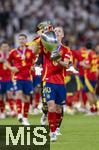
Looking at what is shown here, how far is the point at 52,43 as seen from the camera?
45.4 feet

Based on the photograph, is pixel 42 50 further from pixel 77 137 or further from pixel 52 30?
pixel 77 137

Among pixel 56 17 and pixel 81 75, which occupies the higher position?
pixel 56 17

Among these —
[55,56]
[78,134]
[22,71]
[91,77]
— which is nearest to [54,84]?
[55,56]

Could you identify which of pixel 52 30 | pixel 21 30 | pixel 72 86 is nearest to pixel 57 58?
pixel 52 30

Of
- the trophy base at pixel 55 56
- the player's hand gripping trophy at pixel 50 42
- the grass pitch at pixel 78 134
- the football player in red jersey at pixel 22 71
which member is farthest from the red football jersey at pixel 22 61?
the trophy base at pixel 55 56

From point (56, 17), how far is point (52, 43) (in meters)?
19.4

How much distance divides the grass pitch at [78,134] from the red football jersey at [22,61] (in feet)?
4.37

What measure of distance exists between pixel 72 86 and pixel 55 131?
10.5 meters

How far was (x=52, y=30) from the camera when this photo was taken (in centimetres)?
1410

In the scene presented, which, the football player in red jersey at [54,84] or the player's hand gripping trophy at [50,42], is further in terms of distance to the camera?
the football player in red jersey at [54,84]

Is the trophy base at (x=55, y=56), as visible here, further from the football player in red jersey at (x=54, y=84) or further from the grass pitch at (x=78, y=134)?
the grass pitch at (x=78, y=134)

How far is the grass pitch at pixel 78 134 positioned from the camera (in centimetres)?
1340

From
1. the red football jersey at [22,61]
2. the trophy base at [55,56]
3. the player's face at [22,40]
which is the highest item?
the player's face at [22,40]

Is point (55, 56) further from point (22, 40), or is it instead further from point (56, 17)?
point (56, 17)
